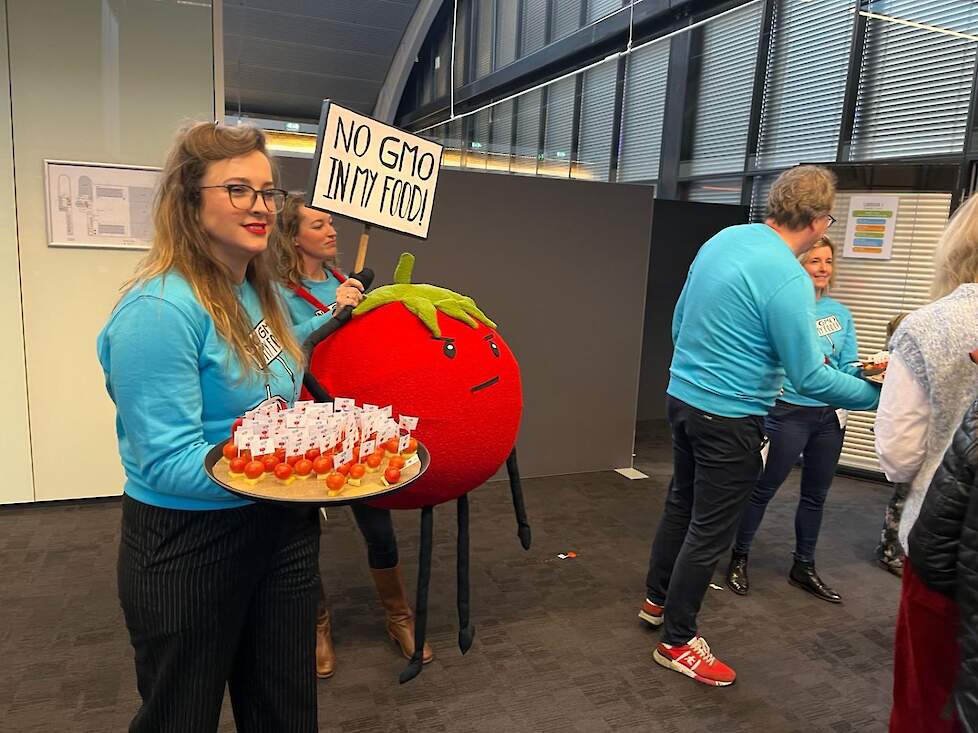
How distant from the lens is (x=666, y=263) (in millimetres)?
5535

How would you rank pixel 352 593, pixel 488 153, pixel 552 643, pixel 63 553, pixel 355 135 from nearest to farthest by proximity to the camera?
pixel 355 135 → pixel 552 643 → pixel 352 593 → pixel 63 553 → pixel 488 153

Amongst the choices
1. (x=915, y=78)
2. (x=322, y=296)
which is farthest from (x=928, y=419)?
(x=915, y=78)

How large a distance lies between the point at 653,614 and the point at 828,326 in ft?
4.43

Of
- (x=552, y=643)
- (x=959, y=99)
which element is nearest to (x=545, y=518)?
(x=552, y=643)

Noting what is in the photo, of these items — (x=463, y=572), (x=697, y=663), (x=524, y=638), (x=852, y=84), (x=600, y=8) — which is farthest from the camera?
(x=600, y=8)

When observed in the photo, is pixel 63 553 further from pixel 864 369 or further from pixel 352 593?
pixel 864 369

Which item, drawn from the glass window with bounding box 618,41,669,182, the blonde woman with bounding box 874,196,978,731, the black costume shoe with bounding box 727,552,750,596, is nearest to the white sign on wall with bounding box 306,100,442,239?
the blonde woman with bounding box 874,196,978,731

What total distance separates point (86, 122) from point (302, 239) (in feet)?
6.35

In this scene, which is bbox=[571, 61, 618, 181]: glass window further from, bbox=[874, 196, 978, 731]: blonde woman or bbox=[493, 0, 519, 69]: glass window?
bbox=[874, 196, 978, 731]: blonde woman

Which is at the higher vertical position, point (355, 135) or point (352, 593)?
point (355, 135)

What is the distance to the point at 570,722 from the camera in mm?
2033

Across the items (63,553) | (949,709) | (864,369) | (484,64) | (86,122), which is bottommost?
(63,553)

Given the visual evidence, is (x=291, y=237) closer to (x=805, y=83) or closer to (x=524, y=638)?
(x=524, y=638)

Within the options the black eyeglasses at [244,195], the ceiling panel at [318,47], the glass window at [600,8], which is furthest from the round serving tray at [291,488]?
the glass window at [600,8]
